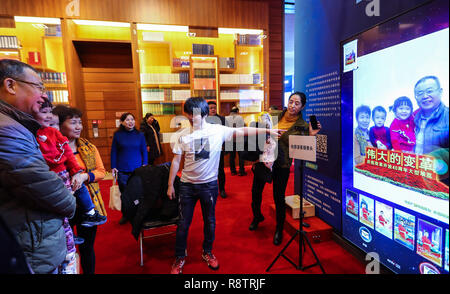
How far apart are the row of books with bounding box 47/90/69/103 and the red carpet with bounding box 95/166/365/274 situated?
3463 millimetres

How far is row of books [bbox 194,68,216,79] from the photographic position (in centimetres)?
555

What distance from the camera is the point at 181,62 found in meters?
5.46

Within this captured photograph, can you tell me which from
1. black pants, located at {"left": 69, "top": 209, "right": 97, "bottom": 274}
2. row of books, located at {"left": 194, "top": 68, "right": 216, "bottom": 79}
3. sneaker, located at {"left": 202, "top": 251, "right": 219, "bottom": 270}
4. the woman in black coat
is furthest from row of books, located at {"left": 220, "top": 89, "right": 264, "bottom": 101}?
black pants, located at {"left": 69, "top": 209, "right": 97, "bottom": 274}

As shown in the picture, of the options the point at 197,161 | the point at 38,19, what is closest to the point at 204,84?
the point at 38,19

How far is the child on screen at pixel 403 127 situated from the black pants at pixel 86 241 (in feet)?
7.80

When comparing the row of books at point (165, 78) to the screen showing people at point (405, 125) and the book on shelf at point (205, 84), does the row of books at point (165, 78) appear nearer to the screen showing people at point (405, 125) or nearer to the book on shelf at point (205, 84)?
the book on shelf at point (205, 84)

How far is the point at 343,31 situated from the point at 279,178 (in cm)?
167

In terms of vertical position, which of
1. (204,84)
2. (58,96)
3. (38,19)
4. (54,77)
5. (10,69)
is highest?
(38,19)

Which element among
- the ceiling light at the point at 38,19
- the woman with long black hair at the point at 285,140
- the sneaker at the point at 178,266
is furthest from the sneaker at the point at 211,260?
the ceiling light at the point at 38,19

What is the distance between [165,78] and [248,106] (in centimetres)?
228

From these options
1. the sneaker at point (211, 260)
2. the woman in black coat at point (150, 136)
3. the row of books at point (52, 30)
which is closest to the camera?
the sneaker at point (211, 260)

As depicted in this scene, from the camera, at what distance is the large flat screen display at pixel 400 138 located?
139cm

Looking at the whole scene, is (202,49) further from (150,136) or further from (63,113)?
(63,113)

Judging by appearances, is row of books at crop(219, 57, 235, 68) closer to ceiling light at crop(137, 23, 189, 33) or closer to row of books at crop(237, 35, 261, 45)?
row of books at crop(237, 35, 261, 45)
